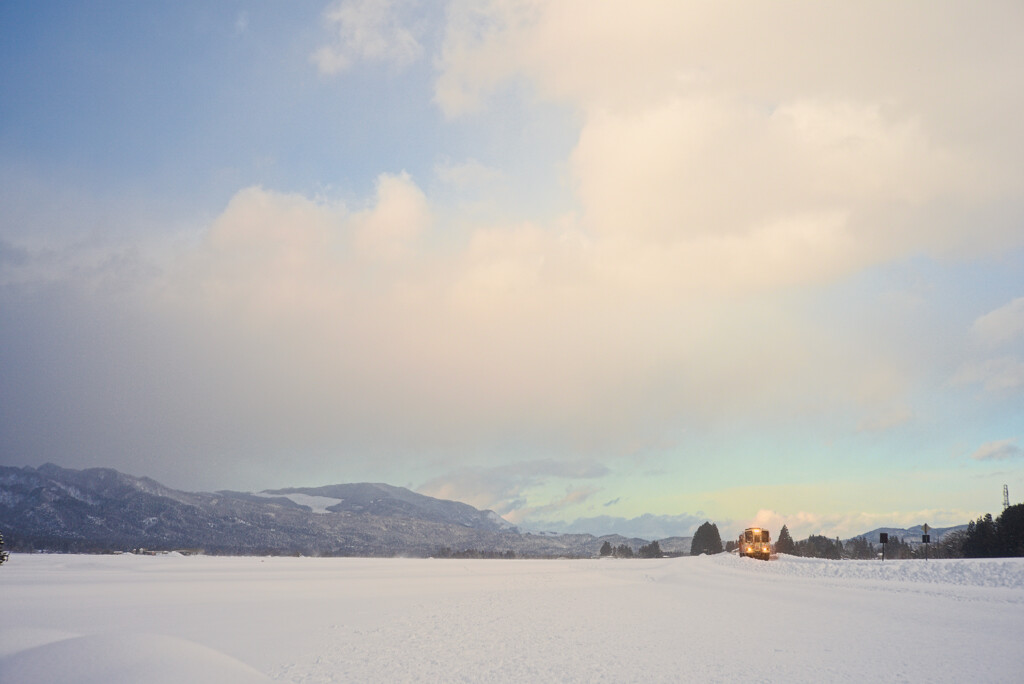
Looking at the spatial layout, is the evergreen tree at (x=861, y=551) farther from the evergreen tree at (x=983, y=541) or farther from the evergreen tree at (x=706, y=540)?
the evergreen tree at (x=983, y=541)

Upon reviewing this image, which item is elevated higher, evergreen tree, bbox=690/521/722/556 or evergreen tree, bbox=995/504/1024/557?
evergreen tree, bbox=995/504/1024/557

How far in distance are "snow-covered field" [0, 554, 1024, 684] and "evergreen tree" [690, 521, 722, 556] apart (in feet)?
399

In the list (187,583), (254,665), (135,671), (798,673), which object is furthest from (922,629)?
(187,583)

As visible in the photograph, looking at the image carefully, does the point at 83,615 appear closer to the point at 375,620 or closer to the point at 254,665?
the point at 375,620

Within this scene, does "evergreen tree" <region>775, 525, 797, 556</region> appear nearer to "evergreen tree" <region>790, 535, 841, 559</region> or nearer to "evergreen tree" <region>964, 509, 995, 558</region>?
"evergreen tree" <region>790, 535, 841, 559</region>

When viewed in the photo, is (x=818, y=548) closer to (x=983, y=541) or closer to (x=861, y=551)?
(x=861, y=551)

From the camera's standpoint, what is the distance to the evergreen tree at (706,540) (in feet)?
495

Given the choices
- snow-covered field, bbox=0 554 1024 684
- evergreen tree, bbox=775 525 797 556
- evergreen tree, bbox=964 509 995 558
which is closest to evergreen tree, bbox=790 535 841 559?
evergreen tree, bbox=775 525 797 556

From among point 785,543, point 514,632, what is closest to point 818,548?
point 785,543

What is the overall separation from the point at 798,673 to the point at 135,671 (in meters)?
13.6

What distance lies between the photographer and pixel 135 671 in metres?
12.3

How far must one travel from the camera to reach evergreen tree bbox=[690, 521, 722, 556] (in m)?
151

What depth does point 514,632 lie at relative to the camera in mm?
19969

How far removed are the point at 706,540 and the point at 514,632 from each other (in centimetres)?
14547
